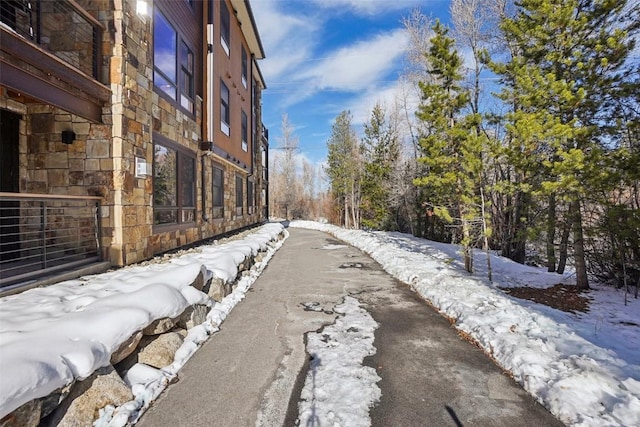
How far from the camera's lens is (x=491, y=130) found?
12.4 metres

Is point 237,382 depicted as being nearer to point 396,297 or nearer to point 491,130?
point 396,297

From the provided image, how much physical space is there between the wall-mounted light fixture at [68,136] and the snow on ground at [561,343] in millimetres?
6652

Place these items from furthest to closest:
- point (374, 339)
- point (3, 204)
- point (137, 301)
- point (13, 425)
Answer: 1. point (3, 204)
2. point (374, 339)
3. point (137, 301)
4. point (13, 425)

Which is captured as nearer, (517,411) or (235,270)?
(517,411)

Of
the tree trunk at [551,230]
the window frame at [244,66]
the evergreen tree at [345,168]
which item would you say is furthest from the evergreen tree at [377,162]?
the tree trunk at [551,230]

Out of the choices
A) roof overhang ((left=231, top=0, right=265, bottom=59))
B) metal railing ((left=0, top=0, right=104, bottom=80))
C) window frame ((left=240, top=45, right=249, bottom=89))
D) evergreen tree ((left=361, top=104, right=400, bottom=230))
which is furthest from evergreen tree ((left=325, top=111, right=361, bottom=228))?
metal railing ((left=0, top=0, right=104, bottom=80))

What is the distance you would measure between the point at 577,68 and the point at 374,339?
672 centimetres

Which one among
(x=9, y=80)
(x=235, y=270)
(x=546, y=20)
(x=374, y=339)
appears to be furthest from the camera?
(x=546, y=20)

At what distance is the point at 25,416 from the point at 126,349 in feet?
3.05

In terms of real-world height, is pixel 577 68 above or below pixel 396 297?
above

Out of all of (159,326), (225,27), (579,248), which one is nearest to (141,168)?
(159,326)

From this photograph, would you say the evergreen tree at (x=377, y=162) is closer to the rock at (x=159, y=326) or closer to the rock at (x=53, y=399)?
the rock at (x=159, y=326)

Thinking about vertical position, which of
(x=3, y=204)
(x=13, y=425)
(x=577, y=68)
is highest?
(x=577, y=68)

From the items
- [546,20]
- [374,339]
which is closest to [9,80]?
[374,339]
